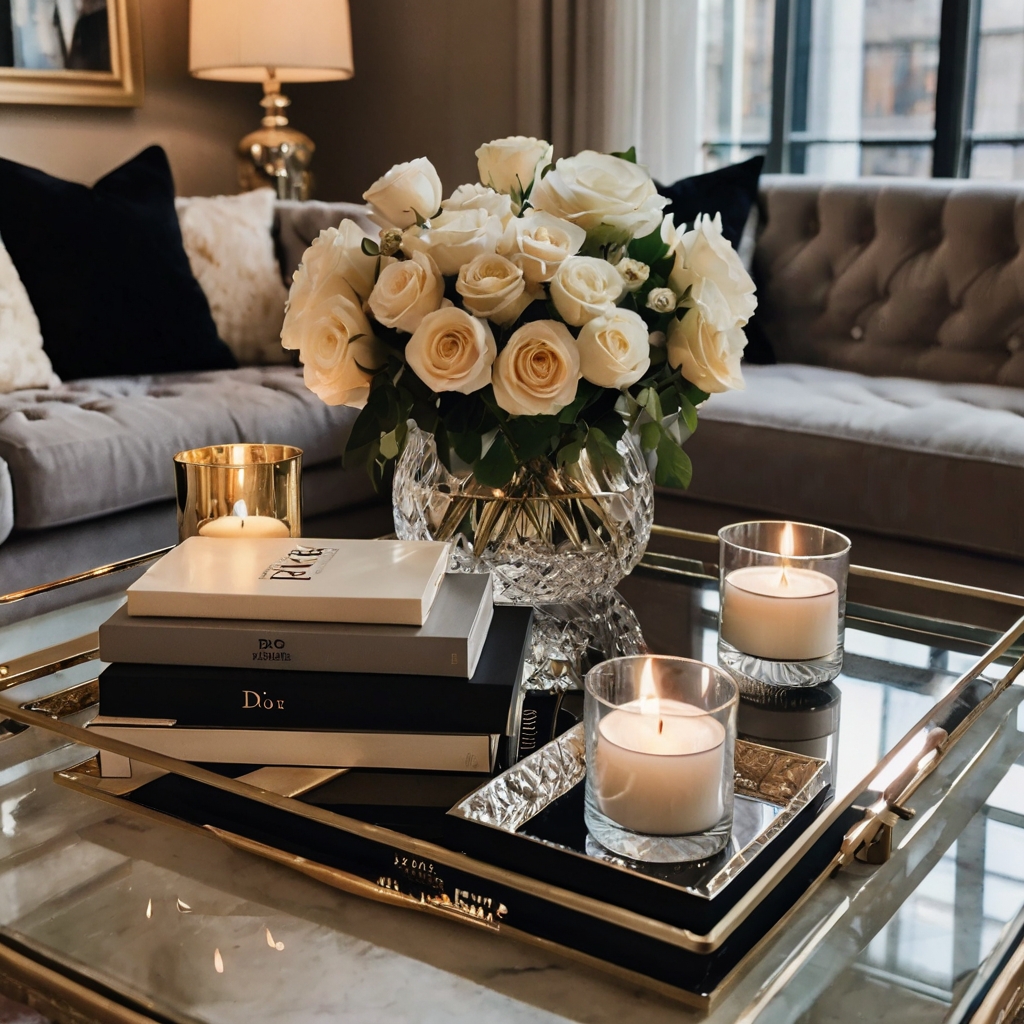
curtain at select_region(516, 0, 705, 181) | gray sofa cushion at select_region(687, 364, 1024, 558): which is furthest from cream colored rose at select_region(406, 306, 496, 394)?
curtain at select_region(516, 0, 705, 181)

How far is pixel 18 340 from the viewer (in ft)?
7.93

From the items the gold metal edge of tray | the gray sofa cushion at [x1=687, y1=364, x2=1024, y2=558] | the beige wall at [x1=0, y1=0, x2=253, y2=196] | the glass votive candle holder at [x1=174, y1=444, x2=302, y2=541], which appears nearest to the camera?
the gold metal edge of tray

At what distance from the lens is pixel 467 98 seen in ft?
13.0

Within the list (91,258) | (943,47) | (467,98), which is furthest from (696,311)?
(467,98)

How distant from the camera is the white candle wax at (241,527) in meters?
1.14

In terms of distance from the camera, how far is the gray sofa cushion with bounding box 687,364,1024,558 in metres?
1.92

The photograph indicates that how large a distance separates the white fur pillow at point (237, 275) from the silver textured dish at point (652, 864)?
83.1 inches

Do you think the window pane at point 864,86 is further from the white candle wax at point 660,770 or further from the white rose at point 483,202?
the white candle wax at point 660,770

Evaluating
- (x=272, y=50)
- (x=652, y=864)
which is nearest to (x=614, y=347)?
(x=652, y=864)

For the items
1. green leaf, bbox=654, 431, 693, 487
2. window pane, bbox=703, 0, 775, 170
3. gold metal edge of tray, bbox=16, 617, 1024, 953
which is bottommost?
gold metal edge of tray, bbox=16, 617, 1024, 953

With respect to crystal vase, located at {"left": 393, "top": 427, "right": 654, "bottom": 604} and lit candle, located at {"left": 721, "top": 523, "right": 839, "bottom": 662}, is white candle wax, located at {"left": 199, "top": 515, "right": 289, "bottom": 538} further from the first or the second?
lit candle, located at {"left": 721, "top": 523, "right": 839, "bottom": 662}

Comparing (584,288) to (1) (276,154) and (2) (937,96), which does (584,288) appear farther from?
(1) (276,154)

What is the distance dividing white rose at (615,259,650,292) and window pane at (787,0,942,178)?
287 cm

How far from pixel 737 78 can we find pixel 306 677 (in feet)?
11.1
